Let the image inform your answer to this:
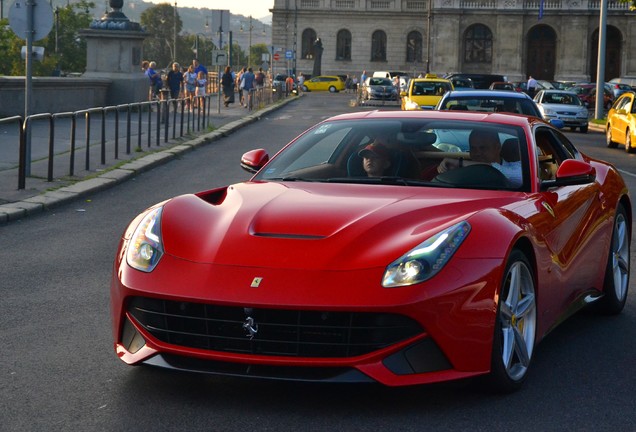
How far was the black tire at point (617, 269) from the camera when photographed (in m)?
7.37

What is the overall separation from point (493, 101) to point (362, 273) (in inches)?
560

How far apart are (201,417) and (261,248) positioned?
2.60 ft

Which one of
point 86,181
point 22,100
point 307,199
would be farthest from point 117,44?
point 307,199

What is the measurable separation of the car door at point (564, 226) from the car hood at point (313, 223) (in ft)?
1.03

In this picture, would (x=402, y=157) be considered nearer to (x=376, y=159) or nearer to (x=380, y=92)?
(x=376, y=159)

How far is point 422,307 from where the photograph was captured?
4848 millimetres

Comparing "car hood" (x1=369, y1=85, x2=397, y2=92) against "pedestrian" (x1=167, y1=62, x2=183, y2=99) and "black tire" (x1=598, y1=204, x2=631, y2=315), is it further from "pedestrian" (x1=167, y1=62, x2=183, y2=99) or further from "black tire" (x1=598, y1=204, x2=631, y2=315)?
"black tire" (x1=598, y1=204, x2=631, y2=315)

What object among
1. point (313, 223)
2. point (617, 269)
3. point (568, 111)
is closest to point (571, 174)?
point (617, 269)

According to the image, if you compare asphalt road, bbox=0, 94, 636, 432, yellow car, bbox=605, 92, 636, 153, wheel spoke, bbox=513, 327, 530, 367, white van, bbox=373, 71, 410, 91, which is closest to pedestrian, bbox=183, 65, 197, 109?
yellow car, bbox=605, 92, 636, 153

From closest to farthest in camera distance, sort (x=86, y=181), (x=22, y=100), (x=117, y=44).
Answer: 1. (x=86, y=181)
2. (x=22, y=100)
3. (x=117, y=44)

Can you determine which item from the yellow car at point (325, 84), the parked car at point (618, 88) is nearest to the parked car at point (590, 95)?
the parked car at point (618, 88)

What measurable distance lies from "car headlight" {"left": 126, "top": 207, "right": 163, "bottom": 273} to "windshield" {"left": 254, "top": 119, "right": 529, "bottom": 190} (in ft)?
3.57

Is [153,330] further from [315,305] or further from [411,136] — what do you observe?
[411,136]

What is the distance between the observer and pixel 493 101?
61.7ft
